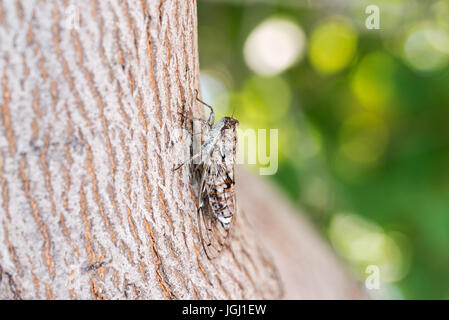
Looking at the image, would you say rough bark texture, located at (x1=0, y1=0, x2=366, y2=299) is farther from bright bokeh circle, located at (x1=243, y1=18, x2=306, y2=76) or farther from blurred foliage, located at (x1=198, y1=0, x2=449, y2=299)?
bright bokeh circle, located at (x1=243, y1=18, x2=306, y2=76)

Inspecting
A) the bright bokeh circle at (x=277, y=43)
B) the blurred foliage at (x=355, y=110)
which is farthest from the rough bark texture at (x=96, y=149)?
the bright bokeh circle at (x=277, y=43)

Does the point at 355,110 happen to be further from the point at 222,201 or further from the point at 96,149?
the point at 96,149

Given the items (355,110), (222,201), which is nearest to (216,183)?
(222,201)

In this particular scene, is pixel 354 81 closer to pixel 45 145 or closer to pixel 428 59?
pixel 428 59

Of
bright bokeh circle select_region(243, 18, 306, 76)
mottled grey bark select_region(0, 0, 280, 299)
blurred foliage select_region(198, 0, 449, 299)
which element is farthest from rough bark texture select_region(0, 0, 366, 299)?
bright bokeh circle select_region(243, 18, 306, 76)

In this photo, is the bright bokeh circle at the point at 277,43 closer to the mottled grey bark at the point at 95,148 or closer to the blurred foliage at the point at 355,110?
the blurred foliage at the point at 355,110

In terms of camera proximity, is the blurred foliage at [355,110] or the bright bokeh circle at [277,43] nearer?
the blurred foliage at [355,110]

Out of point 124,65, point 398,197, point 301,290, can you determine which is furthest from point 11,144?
point 398,197
